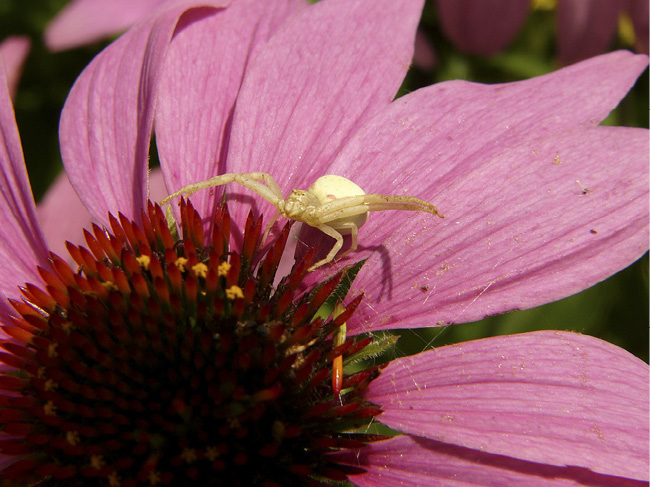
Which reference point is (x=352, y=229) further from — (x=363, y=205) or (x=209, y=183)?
(x=209, y=183)

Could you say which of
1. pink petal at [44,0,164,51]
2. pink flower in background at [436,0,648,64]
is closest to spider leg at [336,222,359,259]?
pink flower in background at [436,0,648,64]

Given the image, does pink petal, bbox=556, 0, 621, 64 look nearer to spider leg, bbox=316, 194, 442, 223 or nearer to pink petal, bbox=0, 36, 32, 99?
spider leg, bbox=316, 194, 442, 223

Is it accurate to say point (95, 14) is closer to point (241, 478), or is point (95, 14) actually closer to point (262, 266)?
point (262, 266)

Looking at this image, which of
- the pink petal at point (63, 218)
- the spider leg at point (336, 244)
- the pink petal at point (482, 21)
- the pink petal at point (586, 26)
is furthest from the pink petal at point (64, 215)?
the pink petal at point (586, 26)

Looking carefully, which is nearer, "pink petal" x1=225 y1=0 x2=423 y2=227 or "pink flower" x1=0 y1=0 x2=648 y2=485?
"pink flower" x1=0 y1=0 x2=648 y2=485

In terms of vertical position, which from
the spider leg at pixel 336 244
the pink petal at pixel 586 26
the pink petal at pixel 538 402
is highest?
the pink petal at pixel 586 26

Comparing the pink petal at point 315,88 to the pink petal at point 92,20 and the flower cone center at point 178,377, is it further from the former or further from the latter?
the pink petal at point 92,20

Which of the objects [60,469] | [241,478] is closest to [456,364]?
[241,478]

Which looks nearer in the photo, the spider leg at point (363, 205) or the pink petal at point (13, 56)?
the spider leg at point (363, 205)
